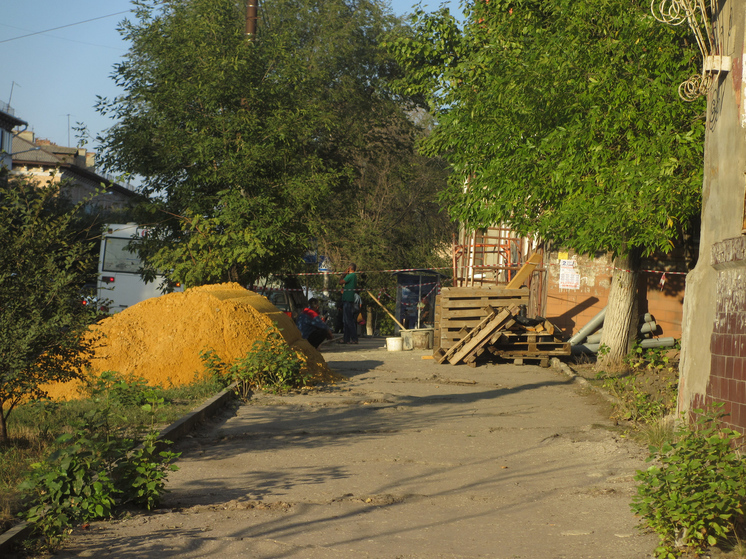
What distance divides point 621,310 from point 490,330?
8.83ft

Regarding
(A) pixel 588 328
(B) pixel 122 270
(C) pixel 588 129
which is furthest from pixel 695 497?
(B) pixel 122 270

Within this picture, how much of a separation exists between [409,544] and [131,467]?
201 centimetres

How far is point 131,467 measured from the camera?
210 inches

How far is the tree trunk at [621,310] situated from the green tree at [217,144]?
22.7ft

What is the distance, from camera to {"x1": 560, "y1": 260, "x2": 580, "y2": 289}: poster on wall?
19000mm

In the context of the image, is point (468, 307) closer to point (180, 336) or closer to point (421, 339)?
point (421, 339)

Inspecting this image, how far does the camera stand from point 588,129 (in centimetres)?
1172

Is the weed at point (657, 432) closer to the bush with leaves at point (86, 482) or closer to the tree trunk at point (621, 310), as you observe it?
the bush with leaves at point (86, 482)

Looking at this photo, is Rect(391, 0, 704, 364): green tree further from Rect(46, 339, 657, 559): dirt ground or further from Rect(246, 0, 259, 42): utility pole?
Rect(246, 0, 259, 42): utility pole

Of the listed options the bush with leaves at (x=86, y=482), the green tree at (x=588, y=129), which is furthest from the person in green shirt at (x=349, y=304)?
the bush with leaves at (x=86, y=482)

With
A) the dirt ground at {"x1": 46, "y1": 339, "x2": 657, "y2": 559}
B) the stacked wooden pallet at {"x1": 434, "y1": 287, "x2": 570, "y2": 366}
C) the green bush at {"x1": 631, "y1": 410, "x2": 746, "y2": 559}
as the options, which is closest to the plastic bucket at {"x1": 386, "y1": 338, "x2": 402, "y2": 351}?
the stacked wooden pallet at {"x1": 434, "y1": 287, "x2": 570, "y2": 366}

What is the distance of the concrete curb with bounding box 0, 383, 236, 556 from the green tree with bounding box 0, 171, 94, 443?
4.24ft

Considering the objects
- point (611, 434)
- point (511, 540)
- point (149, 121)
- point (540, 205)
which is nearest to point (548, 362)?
point (540, 205)

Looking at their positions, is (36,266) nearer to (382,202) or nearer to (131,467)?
(131,467)
